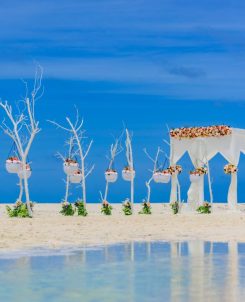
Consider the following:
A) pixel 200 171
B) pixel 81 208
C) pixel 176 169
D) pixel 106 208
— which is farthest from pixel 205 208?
pixel 81 208

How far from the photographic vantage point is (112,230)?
17.7 metres

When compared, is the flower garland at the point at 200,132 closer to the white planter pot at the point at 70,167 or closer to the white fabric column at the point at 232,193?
the white fabric column at the point at 232,193

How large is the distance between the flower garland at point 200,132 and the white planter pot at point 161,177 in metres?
2.02

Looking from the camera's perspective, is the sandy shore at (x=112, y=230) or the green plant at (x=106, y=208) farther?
the green plant at (x=106, y=208)

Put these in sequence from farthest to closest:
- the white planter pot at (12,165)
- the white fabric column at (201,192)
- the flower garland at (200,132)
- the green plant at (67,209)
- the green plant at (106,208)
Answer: the white fabric column at (201,192), the flower garland at (200,132), the green plant at (106,208), the green plant at (67,209), the white planter pot at (12,165)

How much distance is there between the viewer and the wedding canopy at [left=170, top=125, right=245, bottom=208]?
25.8 meters

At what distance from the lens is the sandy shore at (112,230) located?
15.0 m

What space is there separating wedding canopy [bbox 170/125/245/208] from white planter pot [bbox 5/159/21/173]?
268 inches

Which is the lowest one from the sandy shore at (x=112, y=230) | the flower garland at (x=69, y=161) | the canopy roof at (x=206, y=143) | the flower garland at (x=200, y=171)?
the sandy shore at (x=112, y=230)

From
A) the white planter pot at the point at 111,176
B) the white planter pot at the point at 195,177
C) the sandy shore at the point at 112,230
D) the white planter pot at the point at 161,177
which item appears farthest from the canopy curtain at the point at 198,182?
the sandy shore at the point at 112,230

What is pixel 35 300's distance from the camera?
7.70 metres

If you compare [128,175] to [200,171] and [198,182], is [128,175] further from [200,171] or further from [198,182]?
[198,182]

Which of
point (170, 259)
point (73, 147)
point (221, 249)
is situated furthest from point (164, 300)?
point (73, 147)

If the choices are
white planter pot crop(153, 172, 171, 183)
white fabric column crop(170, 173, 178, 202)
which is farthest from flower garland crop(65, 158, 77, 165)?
white fabric column crop(170, 173, 178, 202)
